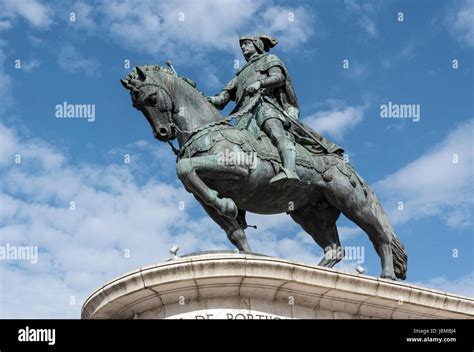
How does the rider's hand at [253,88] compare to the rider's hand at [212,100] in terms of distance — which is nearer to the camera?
the rider's hand at [253,88]

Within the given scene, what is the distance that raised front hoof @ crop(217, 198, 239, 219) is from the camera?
15.0 meters

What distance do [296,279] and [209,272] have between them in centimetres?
144

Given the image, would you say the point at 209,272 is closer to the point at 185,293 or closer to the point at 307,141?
the point at 185,293

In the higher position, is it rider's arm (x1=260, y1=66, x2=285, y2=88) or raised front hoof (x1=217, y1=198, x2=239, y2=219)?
rider's arm (x1=260, y1=66, x2=285, y2=88)

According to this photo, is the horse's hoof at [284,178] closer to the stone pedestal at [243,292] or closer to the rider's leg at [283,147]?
the rider's leg at [283,147]

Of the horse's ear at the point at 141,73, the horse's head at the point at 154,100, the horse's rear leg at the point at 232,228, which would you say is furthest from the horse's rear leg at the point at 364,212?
the horse's ear at the point at 141,73

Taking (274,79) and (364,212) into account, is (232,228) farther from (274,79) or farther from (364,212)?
(274,79)

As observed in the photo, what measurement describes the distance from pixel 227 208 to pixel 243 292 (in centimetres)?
177

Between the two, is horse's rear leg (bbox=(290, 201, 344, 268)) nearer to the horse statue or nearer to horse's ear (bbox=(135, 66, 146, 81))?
the horse statue

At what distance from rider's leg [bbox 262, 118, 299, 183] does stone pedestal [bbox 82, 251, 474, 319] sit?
2.15 m

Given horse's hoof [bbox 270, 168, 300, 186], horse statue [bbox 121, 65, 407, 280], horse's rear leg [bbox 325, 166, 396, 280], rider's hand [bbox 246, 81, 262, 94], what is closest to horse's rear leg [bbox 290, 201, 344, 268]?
horse statue [bbox 121, 65, 407, 280]

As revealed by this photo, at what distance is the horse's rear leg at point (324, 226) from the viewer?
17.1 m

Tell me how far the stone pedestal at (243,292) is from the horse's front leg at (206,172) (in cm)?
110
